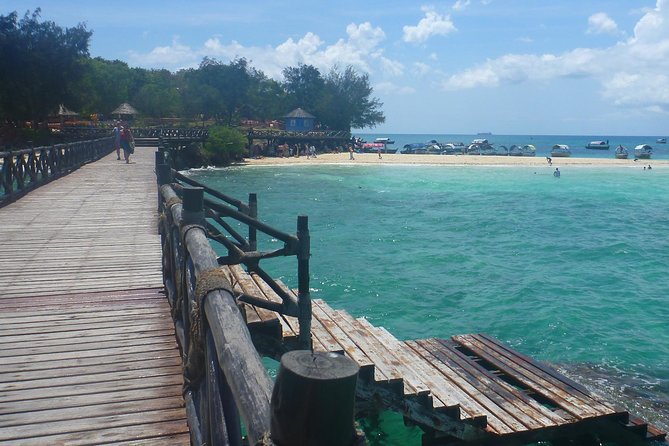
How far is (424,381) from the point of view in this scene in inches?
301

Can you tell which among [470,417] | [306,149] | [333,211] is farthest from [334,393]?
[306,149]

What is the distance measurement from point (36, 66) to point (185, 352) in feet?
156

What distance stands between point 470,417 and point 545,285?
1341 cm

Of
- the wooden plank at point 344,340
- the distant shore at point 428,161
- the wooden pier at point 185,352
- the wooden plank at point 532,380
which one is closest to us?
the wooden pier at point 185,352

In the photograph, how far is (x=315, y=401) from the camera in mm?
1434

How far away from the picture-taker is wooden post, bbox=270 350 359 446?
1430 millimetres

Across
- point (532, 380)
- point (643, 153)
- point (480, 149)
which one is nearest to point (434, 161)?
point (480, 149)

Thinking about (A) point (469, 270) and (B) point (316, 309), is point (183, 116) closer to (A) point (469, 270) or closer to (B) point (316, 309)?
(A) point (469, 270)

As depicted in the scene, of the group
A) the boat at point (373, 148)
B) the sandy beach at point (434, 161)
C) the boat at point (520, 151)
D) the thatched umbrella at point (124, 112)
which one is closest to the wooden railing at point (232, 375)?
the thatched umbrella at point (124, 112)

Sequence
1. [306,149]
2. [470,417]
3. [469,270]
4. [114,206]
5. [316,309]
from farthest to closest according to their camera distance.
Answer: [306,149] → [469,270] → [114,206] → [316,309] → [470,417]

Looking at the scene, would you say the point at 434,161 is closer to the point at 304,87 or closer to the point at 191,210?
the point at 304,87

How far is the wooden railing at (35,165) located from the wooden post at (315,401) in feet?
49.2

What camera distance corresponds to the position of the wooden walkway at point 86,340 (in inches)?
155

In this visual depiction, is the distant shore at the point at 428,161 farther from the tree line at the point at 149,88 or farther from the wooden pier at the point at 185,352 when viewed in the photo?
the wooden pier at the point at 185,352
